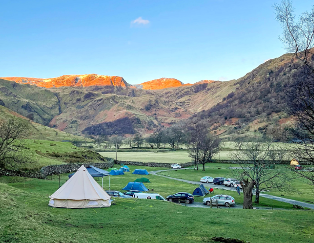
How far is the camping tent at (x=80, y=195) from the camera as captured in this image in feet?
71.2

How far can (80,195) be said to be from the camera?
869 inches

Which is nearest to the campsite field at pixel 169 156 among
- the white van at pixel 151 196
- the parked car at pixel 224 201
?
the parked car at pixel 224 201

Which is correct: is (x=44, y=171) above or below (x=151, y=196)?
above

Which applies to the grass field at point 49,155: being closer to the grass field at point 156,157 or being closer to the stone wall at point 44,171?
the stone wall at point 44,171

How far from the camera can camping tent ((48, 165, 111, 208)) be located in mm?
21695

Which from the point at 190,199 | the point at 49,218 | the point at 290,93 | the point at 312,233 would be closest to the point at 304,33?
the point at 290,93

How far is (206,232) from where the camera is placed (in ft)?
50.5

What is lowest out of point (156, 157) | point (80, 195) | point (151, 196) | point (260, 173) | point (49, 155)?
point (156, 157)

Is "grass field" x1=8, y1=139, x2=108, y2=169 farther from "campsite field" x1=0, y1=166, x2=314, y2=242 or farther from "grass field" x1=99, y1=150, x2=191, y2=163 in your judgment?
"campsite field" x1=0, y1=166, x2=314, y2=242

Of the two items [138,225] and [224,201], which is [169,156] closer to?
[224,201]

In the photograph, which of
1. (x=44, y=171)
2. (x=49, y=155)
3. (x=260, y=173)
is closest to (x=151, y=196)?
(x=260, y=173)

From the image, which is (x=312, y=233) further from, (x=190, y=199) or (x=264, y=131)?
(x=264, y=131)

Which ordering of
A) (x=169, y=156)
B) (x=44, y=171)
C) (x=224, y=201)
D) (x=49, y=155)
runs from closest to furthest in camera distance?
(x=224, y=201) → (x=44, y=171) → (x=49, y=155) → (x=169, y=156)

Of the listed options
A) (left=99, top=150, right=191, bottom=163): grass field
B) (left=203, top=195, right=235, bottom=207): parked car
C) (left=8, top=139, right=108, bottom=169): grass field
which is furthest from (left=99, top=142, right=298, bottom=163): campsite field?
(left=203, top=195, right=235, bottom=207): parked car
